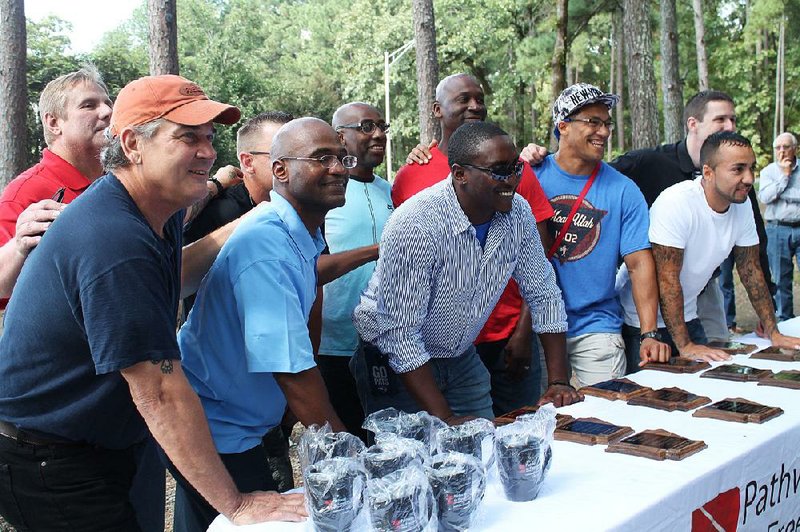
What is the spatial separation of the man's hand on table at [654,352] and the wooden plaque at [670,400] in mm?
536

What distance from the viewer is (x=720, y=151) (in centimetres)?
368

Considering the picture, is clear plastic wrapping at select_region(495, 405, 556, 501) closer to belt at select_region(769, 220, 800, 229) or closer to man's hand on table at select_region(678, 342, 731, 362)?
man's hand on table at select_region(678, 342, 731, 362)

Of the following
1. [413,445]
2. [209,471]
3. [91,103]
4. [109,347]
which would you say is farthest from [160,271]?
[91,103]

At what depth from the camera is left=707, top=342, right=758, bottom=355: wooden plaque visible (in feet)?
12.3

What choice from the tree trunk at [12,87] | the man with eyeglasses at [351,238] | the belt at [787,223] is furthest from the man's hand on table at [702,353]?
the tree trunk at [12,87]

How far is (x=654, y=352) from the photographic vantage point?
3549 millimetres

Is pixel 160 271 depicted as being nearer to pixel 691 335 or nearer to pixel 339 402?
pixel 339 402

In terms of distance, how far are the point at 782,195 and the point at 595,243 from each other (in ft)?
20.4

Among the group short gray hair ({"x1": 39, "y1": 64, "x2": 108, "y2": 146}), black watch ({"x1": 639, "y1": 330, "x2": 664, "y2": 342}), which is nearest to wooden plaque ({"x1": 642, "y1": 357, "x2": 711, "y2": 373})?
black watch ({"x1": 639, "y1": 330, "x2": 664, "y2": 342})

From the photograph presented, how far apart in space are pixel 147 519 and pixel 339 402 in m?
1.40

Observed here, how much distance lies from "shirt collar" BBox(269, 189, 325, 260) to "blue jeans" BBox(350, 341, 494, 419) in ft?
2.59

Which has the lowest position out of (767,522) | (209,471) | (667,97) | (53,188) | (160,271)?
(767,522)

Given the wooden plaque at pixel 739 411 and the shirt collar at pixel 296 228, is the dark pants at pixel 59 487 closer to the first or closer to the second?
the shirt collar at pixel 296 228

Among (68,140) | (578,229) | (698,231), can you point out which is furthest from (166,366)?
(698,231)
